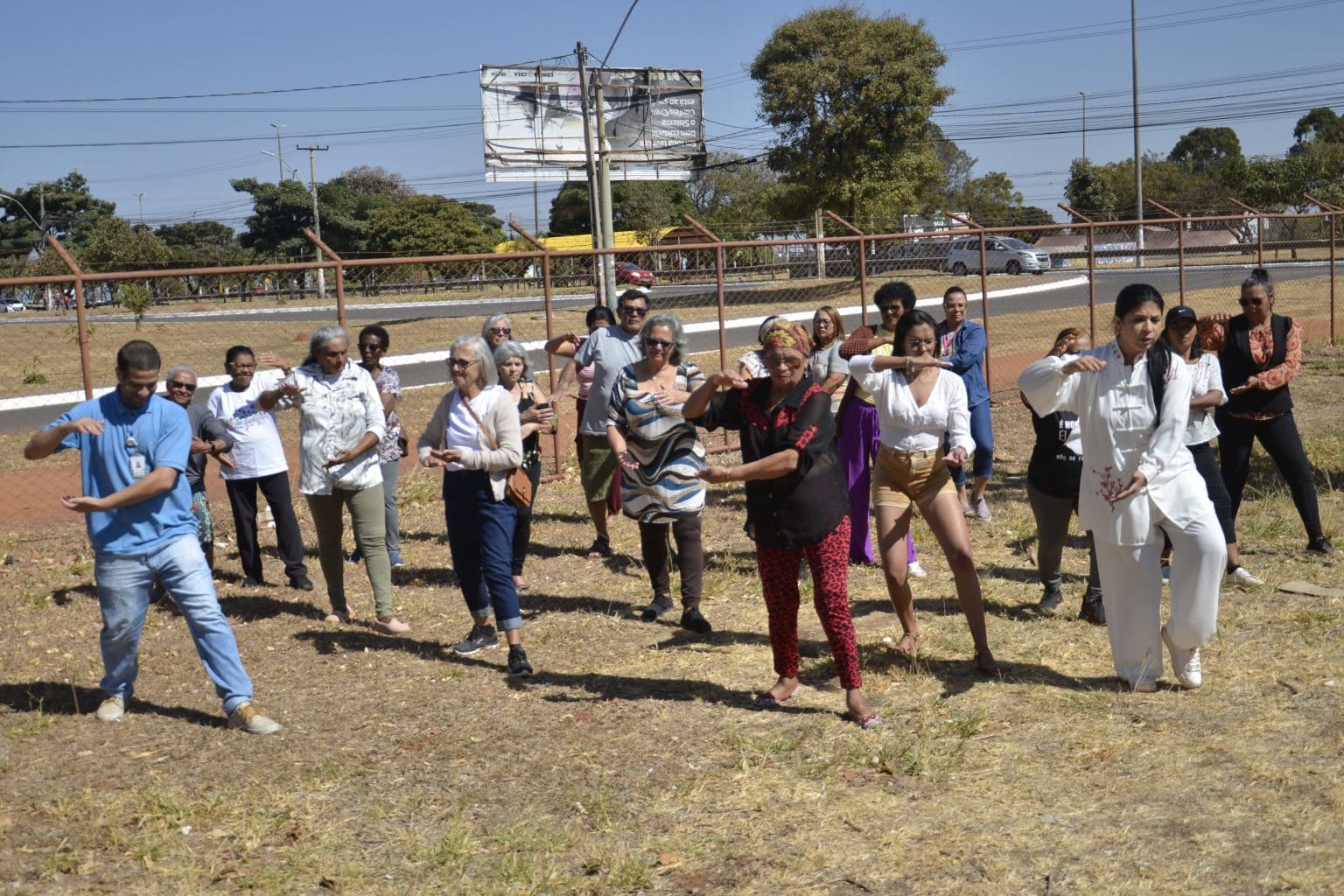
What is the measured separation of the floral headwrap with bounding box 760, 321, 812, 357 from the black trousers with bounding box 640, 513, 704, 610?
179 centimetres

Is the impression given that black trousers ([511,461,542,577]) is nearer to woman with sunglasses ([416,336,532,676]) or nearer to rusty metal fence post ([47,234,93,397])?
woman with sunglasses ([416,336,532,676])

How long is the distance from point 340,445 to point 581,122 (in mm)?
28982

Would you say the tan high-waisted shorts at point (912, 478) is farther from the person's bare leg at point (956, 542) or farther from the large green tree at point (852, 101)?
the large green tree at point (852, 101)

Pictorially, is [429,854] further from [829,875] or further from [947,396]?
[947,396]

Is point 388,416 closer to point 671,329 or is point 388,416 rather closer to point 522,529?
point 522,529

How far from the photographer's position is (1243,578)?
24.8 feet

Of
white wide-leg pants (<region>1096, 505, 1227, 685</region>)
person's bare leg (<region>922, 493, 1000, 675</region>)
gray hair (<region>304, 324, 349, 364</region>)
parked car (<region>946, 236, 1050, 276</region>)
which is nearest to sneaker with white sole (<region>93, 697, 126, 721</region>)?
gray hair (<region>304, 324, 349, 364</region>)

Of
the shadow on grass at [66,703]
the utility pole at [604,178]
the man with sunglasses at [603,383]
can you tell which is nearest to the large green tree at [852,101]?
the utility pole at [604,178]

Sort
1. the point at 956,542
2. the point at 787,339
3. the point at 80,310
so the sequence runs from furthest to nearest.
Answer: the point at 80,310 < the point at 956,542 < the point at 787,339

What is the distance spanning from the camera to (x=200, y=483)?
8094 mm

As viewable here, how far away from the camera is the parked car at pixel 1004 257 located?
1432 inches

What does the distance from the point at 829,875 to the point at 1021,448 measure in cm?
878

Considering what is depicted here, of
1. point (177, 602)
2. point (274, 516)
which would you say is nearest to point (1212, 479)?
point (177, 602)

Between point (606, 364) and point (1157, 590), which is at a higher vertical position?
point (606, 364)
